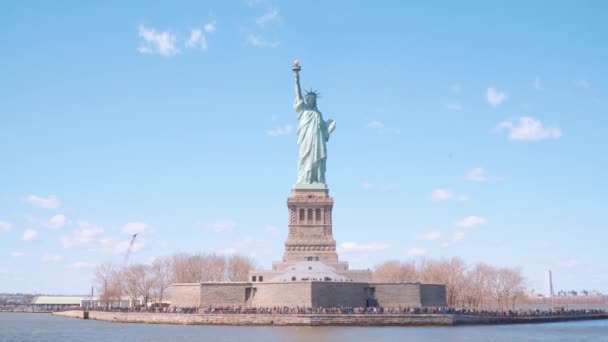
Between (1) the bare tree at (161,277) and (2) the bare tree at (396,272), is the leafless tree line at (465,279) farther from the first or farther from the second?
(1) the bare tree at (161,277)

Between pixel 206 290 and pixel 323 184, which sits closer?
Answer: pixel 206 290

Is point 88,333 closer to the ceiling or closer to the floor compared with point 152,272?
closer to the floor

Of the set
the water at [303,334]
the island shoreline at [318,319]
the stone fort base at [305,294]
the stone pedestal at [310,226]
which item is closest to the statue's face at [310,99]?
the stone pedestal at [310,226]

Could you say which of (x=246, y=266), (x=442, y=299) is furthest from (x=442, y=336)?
(x=246, y=266)

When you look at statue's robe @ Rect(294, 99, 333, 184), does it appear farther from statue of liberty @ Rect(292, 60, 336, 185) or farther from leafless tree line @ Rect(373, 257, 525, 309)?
leafless tree line @ Rect(373, 257, 525, 309)

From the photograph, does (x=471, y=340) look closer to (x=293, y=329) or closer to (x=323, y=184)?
(x=293, y=329)

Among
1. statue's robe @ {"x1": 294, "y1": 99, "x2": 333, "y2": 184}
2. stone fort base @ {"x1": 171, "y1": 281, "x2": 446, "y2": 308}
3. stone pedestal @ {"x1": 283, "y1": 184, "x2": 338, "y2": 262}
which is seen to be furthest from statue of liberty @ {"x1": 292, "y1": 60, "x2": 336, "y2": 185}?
stone fort base @ {"x1": 171, "y1": 281, "x2": 446, "y2": 308}
